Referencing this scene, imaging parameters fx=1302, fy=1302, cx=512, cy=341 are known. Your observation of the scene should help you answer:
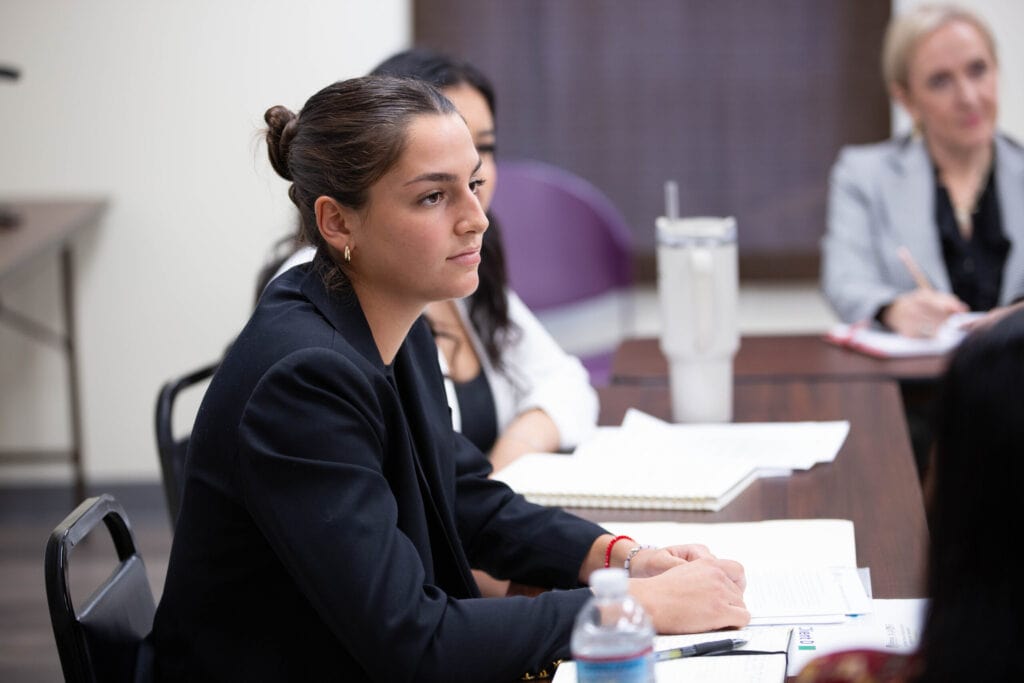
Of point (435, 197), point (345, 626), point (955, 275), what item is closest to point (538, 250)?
point (955, 275)

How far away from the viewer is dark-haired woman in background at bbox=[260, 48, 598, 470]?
217cm

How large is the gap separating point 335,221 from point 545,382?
Answer: 957 millimetres

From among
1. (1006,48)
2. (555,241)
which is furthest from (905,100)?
(555,241)

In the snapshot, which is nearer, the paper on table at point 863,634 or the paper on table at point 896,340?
the paper on table at point 863,634

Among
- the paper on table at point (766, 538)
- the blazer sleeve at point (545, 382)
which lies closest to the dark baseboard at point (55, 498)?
the blazer sleeve at point (545, 382)

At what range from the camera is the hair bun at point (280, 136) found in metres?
1.45

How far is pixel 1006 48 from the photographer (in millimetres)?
3771

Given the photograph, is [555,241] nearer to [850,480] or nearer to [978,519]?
[850,480]

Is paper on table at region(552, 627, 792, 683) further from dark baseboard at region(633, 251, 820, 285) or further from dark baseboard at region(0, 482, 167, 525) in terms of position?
dark baseboard at region(0, 482, 167, 525)

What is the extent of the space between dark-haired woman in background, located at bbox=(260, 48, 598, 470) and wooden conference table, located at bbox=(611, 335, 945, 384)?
25 centimetres

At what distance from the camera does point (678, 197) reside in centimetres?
389

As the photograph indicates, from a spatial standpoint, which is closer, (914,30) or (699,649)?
(699,649)

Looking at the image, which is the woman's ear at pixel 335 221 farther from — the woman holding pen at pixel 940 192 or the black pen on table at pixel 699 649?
the woman holding pen at pixel 940 192

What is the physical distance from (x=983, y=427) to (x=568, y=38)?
3201mm
